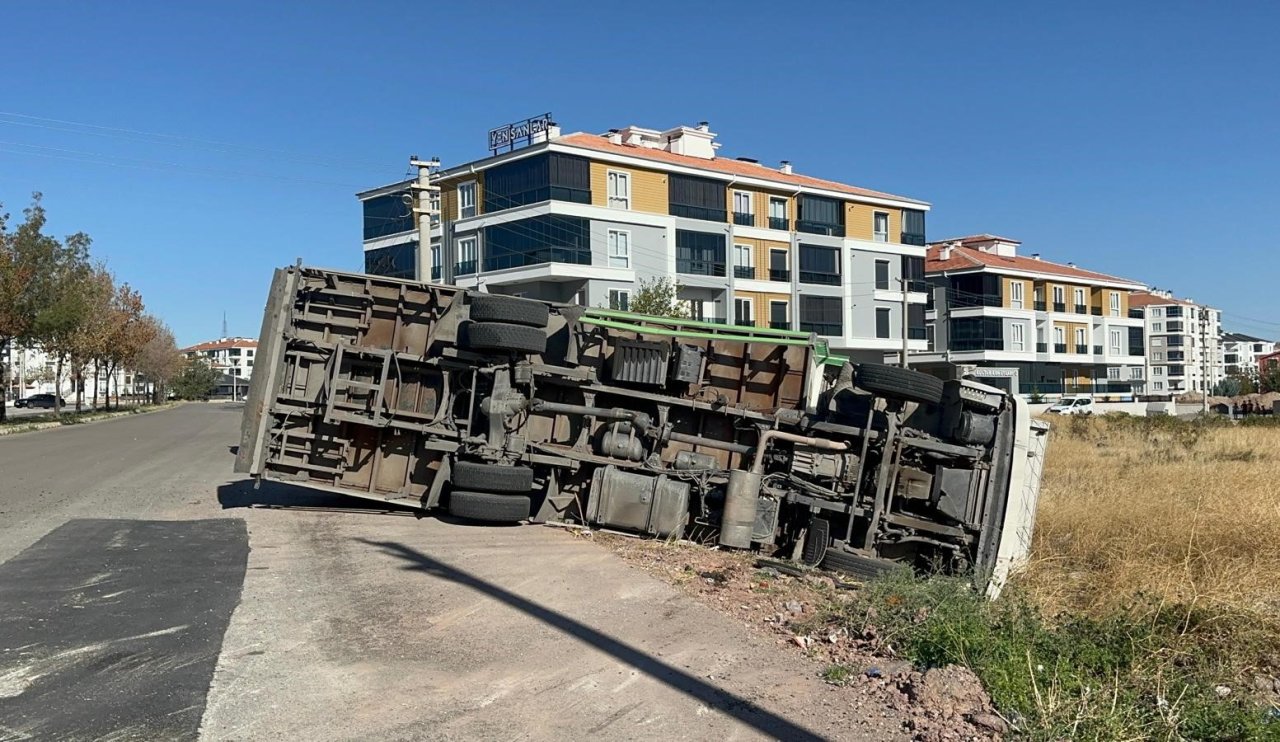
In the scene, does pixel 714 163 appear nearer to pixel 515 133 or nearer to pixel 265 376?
pixel 515 133

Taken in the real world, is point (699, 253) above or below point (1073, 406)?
above

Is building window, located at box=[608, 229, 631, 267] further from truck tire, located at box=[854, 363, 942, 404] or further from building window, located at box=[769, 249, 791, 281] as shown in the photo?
truck tire, located at box=[854, 363, 942, 404]

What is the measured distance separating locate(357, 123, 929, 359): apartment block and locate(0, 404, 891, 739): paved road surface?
30038 millimetres

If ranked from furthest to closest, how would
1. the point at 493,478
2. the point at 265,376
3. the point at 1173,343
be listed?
the point at 1173,343, the point at 265,376, the point at 493,478

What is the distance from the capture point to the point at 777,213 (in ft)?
171

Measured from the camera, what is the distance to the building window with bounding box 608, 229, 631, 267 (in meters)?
44.3

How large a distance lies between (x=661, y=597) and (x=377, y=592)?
2.29m

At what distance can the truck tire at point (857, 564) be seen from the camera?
29.8 feet

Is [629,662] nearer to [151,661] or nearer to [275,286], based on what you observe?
[151,661]

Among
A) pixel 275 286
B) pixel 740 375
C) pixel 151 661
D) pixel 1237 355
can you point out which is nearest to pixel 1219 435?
pixel 740 375

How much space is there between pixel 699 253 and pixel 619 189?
5634 millimetres

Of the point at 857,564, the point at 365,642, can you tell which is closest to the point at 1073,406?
the point at 857,564

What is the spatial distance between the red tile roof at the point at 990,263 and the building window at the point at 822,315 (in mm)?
14034

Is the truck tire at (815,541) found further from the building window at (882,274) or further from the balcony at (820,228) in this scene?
the building window at (882,274)
